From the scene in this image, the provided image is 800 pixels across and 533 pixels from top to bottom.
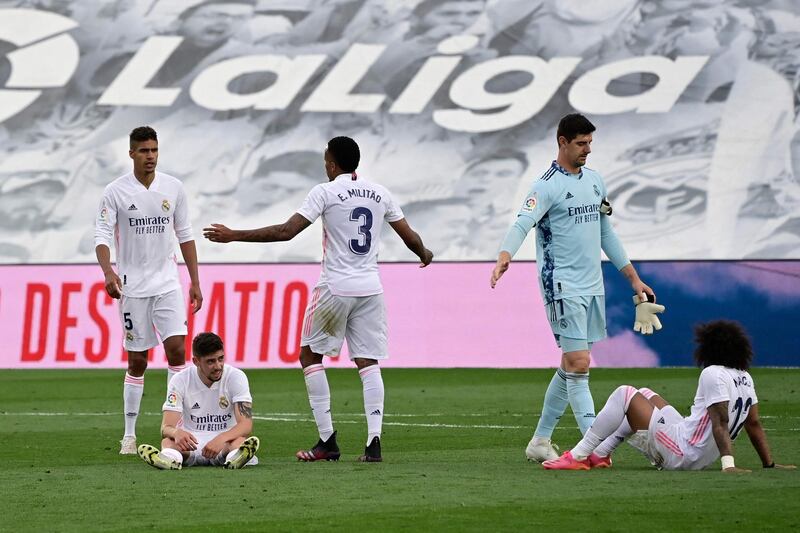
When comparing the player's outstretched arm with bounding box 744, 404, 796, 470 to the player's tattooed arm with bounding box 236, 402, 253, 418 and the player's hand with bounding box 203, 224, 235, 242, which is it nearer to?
the player's tattooed arm with bounding box 236, 402, 253, 418

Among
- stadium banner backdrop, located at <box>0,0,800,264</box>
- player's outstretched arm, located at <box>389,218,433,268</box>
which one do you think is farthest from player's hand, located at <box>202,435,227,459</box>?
stadium banner backdrop, located at <box>0,0,800,264</box>

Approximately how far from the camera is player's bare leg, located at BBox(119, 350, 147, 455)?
36.2 feet

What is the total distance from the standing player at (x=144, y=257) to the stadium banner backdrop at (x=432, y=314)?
34.8ft

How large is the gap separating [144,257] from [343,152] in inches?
77.8

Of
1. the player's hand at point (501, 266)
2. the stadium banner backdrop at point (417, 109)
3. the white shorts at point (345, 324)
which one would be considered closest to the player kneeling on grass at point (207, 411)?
the white shorts at point (345, 324)

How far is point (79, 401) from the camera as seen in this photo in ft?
54.6

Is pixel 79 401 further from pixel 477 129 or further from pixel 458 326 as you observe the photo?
pixel 477 129

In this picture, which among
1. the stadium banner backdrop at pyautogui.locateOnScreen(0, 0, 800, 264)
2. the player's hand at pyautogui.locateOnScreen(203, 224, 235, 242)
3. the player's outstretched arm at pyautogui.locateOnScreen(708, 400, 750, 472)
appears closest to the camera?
the player's outstretched arm at pyautogui.locateOnScreen(708, 400, 750, 472)

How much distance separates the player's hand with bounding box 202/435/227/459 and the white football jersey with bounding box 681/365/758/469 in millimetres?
2841

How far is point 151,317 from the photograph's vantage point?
36.9ft

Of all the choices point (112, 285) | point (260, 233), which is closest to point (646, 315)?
point (260, 233)

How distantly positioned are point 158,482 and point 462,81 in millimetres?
19268

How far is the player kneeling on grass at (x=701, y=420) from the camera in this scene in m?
8.68

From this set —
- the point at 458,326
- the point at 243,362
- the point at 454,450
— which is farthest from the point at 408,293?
the point at 454,450
